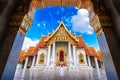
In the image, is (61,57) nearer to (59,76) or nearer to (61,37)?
(61,37)

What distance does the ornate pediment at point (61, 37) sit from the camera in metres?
17.8

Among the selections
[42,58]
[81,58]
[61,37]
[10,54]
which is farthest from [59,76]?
[81,58]

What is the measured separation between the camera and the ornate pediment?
17.8 m

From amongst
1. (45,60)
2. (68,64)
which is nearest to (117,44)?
(68,64)

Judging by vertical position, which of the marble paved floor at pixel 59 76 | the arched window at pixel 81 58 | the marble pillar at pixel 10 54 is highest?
the arched window at pixel 81 58

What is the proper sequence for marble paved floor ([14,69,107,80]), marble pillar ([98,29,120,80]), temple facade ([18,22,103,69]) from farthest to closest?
temple facade ([18,22,103,69]) → marble paved floor ([14,69,107,80]) → marble pillar ([98,29,120,80])

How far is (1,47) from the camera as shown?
193cm

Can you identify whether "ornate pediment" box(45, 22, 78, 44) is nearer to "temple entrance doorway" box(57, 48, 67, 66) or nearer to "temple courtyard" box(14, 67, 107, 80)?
"temple entrance doorway" box(57, 48, 67, 66)

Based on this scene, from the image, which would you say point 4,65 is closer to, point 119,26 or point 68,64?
point 119,26

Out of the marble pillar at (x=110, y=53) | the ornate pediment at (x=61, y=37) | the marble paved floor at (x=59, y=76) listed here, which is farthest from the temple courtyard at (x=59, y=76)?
the ornate pediment at (x=61, y=37)

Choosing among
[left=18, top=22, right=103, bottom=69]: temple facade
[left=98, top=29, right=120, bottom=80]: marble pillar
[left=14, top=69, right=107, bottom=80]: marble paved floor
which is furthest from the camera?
[left=18, top=22, right=103, bottom=69]: temple facade

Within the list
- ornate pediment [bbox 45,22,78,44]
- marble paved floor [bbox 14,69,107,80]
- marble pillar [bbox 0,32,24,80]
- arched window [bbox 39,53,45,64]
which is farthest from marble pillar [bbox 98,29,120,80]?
arched window [bbox 39,53,45,64]

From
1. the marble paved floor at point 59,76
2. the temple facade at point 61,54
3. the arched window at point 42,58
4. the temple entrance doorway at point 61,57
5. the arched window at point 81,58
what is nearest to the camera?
the marble paved floor at point 59,76

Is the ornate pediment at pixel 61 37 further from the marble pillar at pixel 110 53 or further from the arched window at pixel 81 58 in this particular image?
the marble pillar at pixel 110 53
